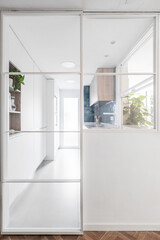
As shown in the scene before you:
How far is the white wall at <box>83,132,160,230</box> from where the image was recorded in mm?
1749

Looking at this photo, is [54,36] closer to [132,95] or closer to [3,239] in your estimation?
[132,95]

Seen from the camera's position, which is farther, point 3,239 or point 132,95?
point 132,95

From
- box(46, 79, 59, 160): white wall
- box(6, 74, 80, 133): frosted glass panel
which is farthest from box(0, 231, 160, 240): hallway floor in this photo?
box(6, 74, 80, 133): frosted glass panel

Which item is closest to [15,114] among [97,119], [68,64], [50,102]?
[50,102]

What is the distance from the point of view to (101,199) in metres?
1.75

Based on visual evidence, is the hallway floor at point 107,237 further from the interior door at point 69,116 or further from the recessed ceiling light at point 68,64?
the recessed ceiling light at point 68,64

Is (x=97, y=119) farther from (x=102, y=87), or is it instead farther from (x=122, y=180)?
(x=122, y=180)

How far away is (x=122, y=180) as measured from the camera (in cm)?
176

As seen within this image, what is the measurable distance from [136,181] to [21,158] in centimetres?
150

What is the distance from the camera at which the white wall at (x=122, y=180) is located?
175 centimetres

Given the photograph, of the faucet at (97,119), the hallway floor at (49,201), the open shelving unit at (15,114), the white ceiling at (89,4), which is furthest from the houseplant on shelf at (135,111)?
the open shelving unit at (15,114)

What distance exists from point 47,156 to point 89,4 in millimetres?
1782

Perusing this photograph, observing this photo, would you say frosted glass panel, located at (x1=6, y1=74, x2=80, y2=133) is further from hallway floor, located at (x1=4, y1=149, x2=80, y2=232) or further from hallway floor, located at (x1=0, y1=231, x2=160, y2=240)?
hallway floor, located at (x1=0, y1=231, x2=160, y2=240)

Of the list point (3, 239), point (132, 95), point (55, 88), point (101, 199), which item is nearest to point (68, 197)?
point (101, 199)
